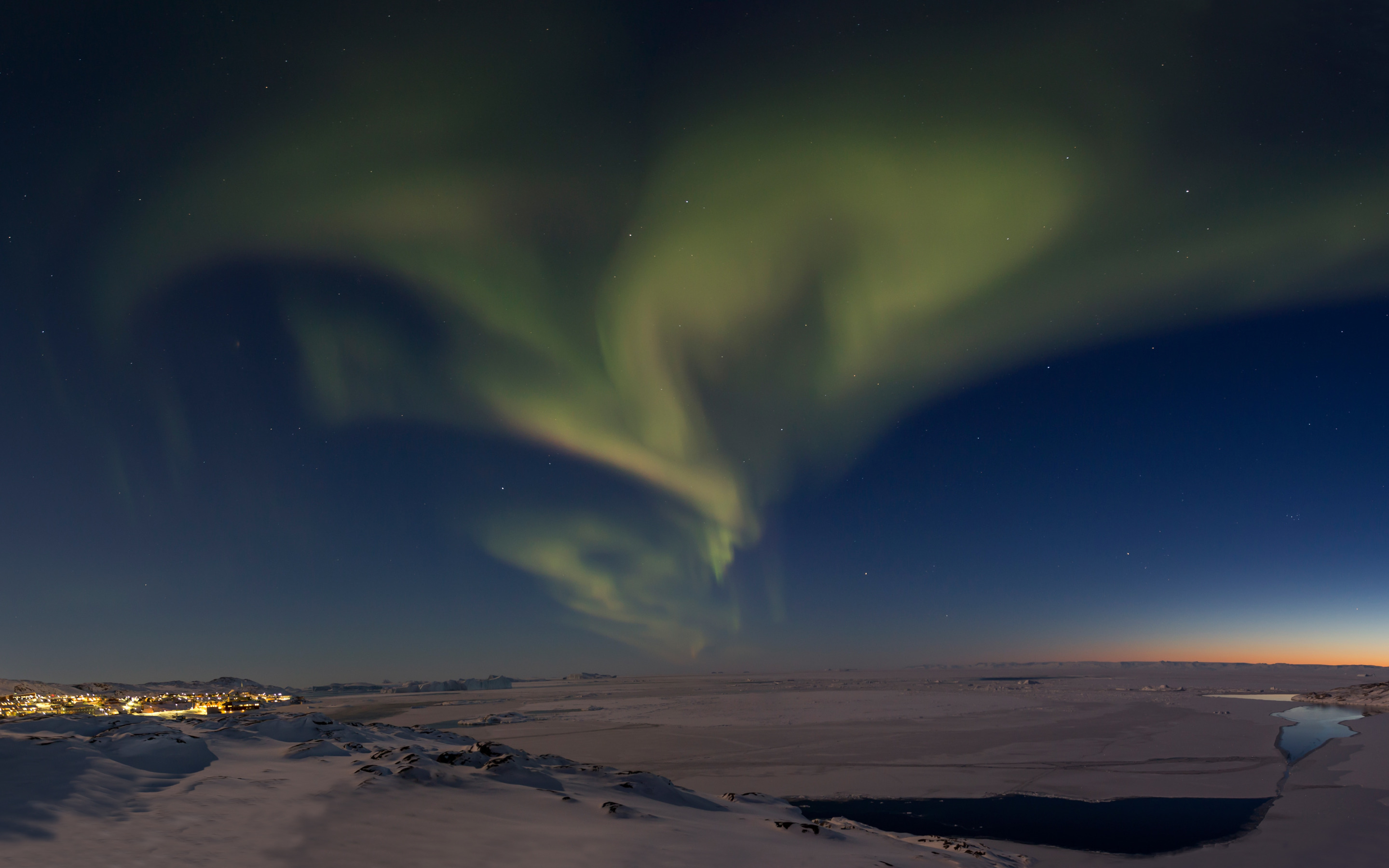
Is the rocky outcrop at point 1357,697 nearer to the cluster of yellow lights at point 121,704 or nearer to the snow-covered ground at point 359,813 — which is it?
the snow-covered ground at point 359,813

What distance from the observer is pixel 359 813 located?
42.3 ft

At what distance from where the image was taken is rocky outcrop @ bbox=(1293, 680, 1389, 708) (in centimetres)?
6003

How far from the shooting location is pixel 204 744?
691 inches

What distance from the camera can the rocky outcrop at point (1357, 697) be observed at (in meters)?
60.0

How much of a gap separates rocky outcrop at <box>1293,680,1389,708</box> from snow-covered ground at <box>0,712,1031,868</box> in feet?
232

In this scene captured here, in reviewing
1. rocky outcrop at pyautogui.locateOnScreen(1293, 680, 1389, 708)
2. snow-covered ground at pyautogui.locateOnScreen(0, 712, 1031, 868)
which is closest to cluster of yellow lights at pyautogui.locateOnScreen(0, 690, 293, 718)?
snow-covered ground at pyautogui.locateOnScreen(0, 712, 1031, 868)

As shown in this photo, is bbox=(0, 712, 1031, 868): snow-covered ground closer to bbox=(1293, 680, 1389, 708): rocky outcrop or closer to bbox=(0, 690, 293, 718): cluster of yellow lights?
bbox=(1293, 680, 1389, 708): rocky outcrop

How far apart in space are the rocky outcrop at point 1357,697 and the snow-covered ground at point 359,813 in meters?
70.9

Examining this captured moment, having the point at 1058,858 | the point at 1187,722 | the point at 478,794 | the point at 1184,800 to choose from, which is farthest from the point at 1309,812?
the point at 1187,722

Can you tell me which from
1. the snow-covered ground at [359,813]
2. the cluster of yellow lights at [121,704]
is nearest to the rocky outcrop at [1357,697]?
the snow-covered ground at [359,813]

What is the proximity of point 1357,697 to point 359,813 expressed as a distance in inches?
3644

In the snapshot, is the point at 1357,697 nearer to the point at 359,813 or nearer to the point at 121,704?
the point at 359,813

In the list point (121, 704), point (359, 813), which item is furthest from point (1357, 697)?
point (121, 704)

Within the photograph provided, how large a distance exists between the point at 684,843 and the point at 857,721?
142ft
